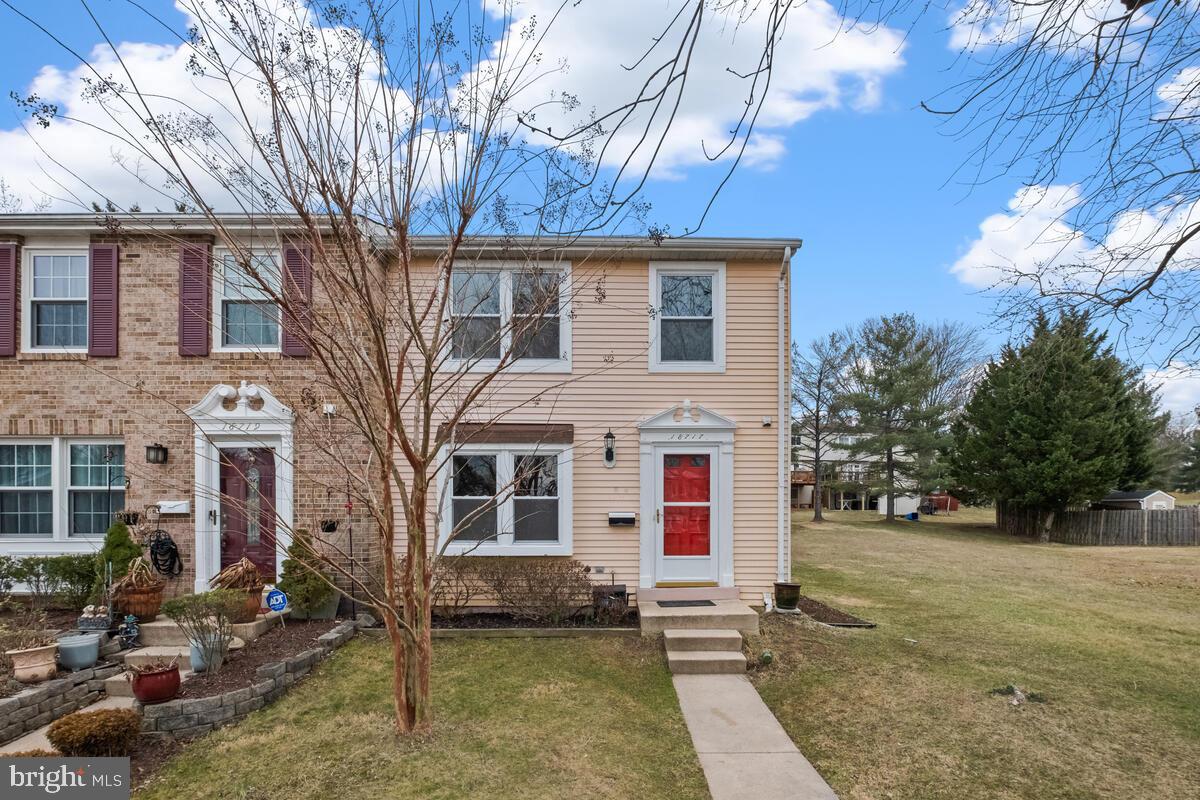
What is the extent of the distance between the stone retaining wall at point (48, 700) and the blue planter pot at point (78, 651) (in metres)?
0.09

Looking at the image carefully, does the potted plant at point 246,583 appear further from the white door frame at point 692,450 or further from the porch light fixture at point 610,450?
the white door frame at point 692,450

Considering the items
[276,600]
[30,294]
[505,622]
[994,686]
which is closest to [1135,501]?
[994,686]

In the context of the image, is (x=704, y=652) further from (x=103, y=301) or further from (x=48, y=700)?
(x=103, y=301)

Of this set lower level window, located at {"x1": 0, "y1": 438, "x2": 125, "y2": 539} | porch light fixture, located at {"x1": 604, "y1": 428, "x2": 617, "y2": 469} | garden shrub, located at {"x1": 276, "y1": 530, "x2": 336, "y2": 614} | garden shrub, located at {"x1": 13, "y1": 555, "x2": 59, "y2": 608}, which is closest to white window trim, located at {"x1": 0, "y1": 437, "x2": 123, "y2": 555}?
lower level window, located at {"x1": 0, "y1": 438, "x2": 125, "y2": 539}

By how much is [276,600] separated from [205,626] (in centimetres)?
151

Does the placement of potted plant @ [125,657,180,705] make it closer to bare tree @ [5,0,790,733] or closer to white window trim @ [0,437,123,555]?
bare tree @ [5,0,790,733]

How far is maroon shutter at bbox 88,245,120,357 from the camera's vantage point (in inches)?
332

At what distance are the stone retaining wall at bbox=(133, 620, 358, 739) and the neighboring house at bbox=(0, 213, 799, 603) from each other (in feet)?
8.33

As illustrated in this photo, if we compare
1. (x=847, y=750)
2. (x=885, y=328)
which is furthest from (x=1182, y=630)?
(x=885, y=328)

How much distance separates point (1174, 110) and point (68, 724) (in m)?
8.25

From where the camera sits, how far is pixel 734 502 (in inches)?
348

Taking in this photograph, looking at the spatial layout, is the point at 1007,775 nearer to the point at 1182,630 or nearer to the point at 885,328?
the point at 1182,630

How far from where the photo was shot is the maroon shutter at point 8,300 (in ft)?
27.6

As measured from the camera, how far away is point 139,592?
703 centimetres
